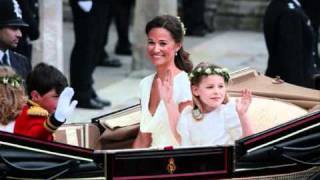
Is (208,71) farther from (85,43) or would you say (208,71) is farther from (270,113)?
(85,43)

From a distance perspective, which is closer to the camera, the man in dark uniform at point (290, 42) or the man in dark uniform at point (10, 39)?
the man in dark uniform at point (10, 39)

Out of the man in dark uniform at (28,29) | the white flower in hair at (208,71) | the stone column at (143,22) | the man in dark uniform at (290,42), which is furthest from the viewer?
the stone column at (143,22)

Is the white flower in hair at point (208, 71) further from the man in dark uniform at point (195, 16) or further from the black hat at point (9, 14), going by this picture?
the man in dark uniform at point (195, 16)

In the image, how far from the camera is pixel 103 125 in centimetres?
529

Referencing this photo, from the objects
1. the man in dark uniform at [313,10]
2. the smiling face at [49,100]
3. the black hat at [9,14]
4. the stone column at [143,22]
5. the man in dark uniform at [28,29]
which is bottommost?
the stone column at [143,22]

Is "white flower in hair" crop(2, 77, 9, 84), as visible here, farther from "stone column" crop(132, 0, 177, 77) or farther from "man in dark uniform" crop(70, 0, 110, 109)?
"stone column" crop(132, 0, 177, 77)

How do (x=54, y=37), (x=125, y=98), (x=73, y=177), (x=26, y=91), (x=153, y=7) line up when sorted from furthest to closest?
(x=153, y=7), (x=125, y=98), (x=54, y=37), (x=26, y=91), (x=73, y=177)

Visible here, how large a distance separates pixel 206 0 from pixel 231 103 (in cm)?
964

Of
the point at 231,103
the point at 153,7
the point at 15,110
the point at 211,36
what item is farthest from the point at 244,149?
the point at 211,36

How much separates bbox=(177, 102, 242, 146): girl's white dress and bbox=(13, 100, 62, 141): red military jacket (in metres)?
0.68

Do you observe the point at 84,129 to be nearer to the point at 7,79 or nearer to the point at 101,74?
the point at 7,79

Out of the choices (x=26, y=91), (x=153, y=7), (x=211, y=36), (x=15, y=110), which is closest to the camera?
(x=15, y=110)

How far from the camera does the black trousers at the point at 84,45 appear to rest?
8734 mm

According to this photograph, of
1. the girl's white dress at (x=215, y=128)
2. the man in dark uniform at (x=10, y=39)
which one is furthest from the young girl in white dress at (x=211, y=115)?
the man in dark uniform at (x=10, y=39)
